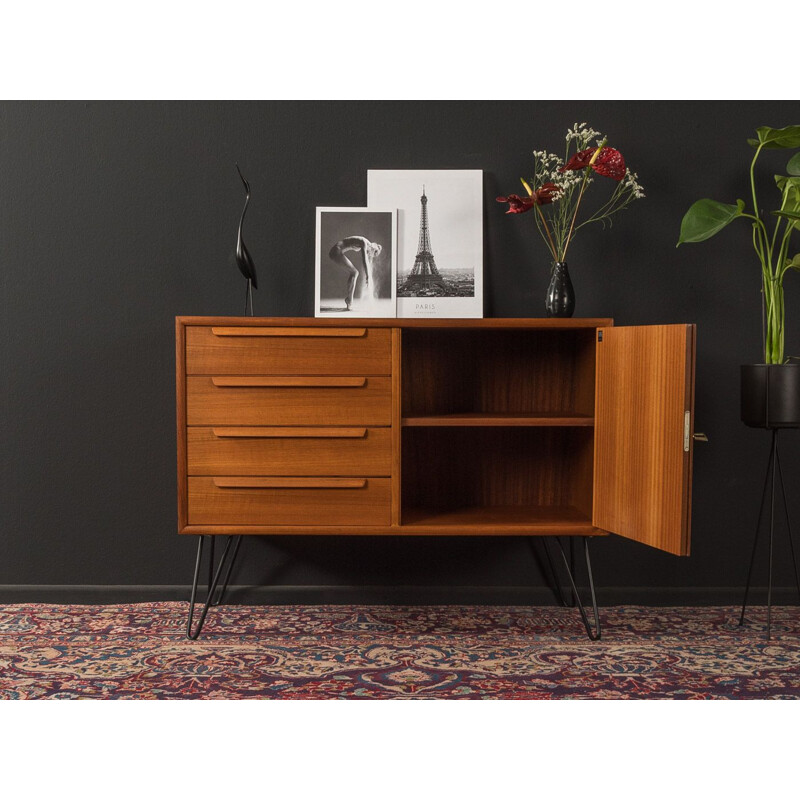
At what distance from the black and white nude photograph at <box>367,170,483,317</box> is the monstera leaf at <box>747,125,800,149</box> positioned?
3.23 feet

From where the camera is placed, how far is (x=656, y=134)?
9.77ft

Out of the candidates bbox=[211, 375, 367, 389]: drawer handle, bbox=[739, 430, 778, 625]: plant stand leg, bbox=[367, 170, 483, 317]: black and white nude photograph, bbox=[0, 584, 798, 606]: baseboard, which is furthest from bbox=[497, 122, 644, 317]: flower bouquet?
bbox=[0, 584, 798, 606]: baseboard

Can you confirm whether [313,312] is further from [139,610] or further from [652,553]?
[652,553]

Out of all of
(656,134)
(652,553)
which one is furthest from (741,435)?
(656,134)

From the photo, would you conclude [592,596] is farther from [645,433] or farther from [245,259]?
[245,259]

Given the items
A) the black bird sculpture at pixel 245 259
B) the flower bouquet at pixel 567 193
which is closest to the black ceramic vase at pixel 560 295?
the flower bouquet at pixel 567 193

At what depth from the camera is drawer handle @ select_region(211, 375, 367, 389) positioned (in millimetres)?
2543

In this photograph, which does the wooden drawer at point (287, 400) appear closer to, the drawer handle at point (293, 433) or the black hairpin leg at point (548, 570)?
the drawer handle at point (293, 433)

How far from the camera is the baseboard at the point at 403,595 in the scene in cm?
305

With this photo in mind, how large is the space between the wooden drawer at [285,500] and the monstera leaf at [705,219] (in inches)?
53.0

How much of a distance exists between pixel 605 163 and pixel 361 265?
938 mm

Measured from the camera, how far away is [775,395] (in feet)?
8.73

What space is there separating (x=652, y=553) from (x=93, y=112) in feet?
9.03

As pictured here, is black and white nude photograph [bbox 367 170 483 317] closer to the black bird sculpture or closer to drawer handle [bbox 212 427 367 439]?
the black bird sculpture
